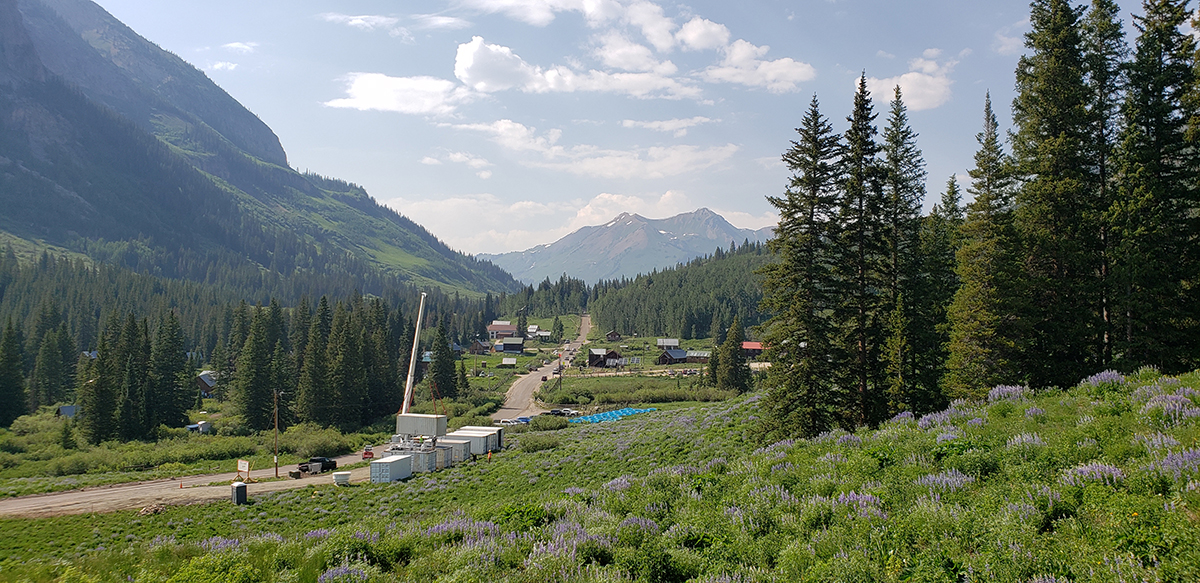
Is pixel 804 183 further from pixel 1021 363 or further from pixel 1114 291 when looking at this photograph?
pixel 1114 291

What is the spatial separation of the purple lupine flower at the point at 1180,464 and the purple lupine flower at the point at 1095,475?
0.44m

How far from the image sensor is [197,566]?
834cm

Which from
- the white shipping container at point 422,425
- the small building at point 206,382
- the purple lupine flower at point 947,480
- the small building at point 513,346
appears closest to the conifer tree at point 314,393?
the white shipping container at point 422,425

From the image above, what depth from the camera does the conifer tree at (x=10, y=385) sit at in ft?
259

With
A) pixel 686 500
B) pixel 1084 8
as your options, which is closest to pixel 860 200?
pixel 1084 8

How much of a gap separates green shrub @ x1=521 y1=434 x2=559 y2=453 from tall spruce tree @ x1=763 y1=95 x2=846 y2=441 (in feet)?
82.2

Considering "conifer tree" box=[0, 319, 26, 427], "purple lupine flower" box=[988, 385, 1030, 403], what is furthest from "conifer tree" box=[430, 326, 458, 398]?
"purple lupine flower" box=[988, 385, 1030, 403]

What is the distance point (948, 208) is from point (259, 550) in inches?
1954

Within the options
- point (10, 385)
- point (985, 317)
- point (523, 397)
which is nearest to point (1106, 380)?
point (985, 317)

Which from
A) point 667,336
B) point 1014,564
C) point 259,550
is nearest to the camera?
point 1014,564

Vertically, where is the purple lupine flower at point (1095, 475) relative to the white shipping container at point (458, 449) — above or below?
above

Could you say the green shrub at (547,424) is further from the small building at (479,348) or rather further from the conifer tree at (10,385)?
the small building at (479,348)

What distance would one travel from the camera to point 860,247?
2606 cm

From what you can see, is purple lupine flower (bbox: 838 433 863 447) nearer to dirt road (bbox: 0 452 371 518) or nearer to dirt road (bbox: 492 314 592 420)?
dirt road (bbox: 0 452 371 518)
